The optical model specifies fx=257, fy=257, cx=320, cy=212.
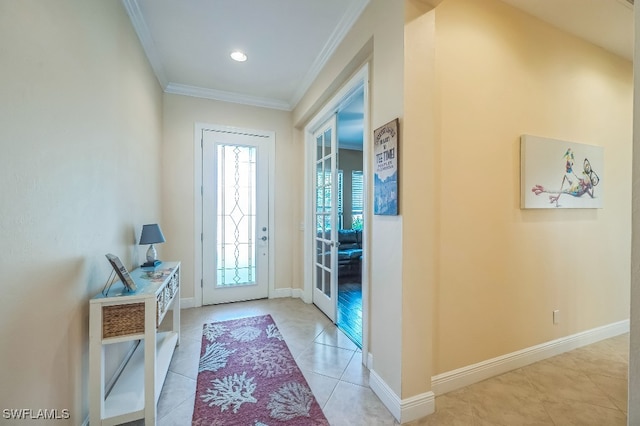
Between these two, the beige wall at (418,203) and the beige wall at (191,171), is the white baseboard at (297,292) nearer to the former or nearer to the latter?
the beige wall at (191,171)

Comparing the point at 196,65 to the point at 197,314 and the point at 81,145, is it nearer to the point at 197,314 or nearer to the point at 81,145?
the point at 81,145

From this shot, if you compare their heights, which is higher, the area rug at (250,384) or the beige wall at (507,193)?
the beige wall at (507,193)

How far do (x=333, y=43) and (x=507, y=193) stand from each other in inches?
77.5

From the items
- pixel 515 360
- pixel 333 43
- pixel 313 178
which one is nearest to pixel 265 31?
pixel 333 43

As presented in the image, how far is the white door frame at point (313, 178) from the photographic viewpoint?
2.06 meters

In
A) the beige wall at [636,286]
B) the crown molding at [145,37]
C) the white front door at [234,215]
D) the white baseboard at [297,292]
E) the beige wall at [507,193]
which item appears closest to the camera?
the beige wall at [636,286]

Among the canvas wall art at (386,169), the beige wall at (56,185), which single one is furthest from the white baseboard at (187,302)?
the canvas wall art at (386,169)

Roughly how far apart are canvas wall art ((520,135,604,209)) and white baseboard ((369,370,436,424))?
5.23ft

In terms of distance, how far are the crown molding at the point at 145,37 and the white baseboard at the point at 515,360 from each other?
11.4 ft

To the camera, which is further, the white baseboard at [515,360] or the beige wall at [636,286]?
the white baseboard at [515,360]

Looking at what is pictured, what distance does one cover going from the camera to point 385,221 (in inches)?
67.6

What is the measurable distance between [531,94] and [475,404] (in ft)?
7.74

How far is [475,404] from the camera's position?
1.67 meters

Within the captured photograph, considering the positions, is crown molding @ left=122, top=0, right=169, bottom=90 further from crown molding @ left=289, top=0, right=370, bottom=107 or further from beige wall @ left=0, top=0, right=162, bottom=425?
crown molding @ left=289, top=0, right=370, bottom=107
